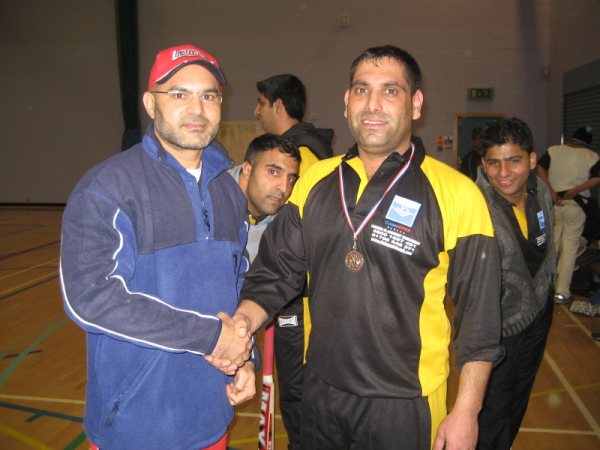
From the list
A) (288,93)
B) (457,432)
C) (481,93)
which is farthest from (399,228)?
(481,93)

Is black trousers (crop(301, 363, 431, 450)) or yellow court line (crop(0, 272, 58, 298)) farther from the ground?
black trousers (crop(301, 363, 431, 450))

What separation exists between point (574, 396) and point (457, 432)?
2764 mm

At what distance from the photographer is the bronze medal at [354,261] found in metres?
1.63

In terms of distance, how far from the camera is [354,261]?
1636 millimetres

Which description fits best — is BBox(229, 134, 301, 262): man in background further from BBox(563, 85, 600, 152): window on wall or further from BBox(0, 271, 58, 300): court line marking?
BBox(563, 85, 600, 152): window on wall

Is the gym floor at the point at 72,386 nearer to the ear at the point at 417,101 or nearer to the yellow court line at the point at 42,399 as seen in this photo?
the yellow court line at the point at 42,399

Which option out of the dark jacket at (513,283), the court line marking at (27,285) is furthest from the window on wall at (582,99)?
the court line marking at (27,285)

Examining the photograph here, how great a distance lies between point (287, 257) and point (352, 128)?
0.54 meters

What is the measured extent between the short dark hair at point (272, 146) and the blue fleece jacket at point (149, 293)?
997 mm

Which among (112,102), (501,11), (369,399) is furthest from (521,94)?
(369,399)

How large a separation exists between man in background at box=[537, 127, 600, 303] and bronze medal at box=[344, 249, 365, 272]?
474cm

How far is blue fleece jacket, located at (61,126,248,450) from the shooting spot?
137cm

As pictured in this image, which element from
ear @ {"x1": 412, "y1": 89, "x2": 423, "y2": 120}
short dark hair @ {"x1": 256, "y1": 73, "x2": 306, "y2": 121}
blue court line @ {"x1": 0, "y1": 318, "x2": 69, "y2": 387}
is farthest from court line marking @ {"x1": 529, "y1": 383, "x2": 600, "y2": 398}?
blue court line @ {"x1": 0, "y1": 318, "x2": 69, "y2": 387}

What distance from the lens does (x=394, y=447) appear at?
62.7 inches
